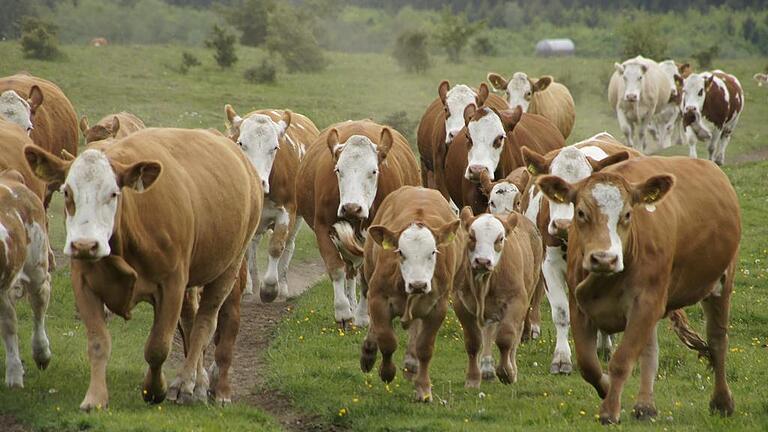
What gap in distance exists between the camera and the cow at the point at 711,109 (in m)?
27.8

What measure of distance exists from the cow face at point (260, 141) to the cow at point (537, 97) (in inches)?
233

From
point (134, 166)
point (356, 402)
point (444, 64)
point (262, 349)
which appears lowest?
→ point (444, 64)

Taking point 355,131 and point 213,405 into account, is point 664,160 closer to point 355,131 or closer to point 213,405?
point 213,405

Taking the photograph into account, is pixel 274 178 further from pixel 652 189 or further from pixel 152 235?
pixel 652 189

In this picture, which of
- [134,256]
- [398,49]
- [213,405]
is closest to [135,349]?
[213,405]

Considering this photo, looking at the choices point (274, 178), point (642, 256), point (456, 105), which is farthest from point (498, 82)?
point (642, 256)

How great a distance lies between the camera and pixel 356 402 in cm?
959

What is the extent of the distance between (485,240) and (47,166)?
3.77 meters

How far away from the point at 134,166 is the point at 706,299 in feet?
14.7

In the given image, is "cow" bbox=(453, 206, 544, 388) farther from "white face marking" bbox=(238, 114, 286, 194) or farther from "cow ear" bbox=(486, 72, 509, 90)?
"cow ear" bbox=(486, 72, 509, 90)

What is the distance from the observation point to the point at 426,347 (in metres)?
9.91

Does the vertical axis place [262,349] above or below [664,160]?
below

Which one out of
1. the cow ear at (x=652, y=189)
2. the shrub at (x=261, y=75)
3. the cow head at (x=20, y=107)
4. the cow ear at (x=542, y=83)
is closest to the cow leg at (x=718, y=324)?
the cow ear at (x=652, y=189)

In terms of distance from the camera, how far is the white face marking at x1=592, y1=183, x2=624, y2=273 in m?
8.16
